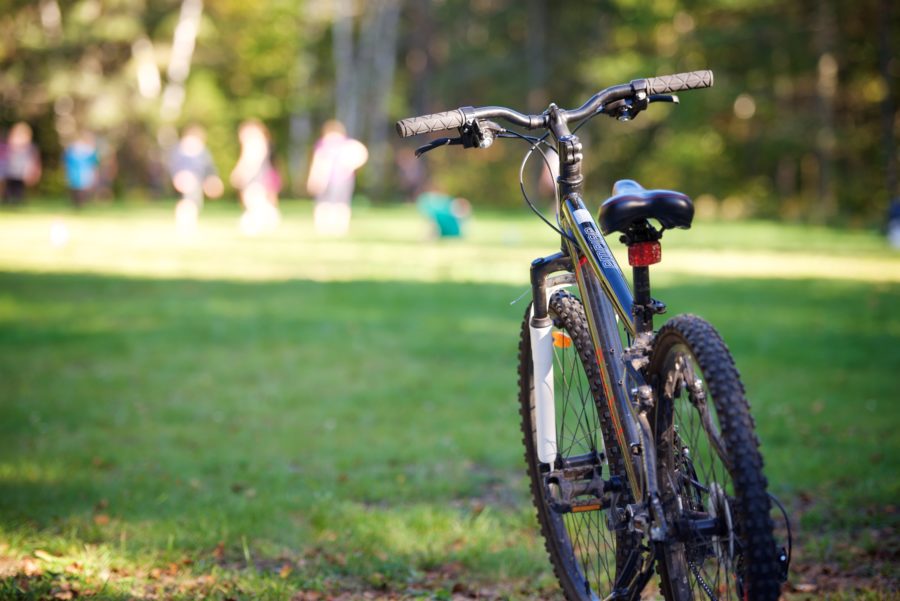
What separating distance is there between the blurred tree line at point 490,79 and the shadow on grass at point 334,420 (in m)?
25.2

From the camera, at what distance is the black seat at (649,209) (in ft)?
9.07

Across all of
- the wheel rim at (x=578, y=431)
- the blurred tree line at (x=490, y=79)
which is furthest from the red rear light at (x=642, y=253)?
the blurred tree line at (x=490, y=79)

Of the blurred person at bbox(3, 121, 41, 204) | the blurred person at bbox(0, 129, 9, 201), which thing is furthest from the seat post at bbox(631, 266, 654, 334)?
the blurred person at bbox(0, 129, 9, 201)

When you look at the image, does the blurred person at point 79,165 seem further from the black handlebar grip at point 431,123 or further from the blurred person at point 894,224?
the black handlebar grip at point 431,123

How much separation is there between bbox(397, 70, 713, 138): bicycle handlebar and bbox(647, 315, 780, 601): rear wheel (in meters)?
0.90

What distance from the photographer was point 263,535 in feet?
15.7

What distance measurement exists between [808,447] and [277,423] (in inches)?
142

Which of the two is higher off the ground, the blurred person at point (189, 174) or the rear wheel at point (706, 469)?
the blurred person at point (189, 174)

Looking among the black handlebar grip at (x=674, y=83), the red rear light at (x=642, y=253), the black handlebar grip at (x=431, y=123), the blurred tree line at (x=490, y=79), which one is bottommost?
the red rear light at (x=642, y=253)

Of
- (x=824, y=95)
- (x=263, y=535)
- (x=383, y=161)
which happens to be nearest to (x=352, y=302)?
(x=263, y=535)

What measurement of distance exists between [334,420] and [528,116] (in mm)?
4387

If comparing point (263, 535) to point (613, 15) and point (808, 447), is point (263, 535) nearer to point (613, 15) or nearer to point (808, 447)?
point (808, 447)

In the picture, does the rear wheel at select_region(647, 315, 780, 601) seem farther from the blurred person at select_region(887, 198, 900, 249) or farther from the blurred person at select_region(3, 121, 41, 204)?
the blurred person at select_region(3, 121, 41, 204)

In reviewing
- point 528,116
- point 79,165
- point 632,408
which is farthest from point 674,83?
point 79,165
